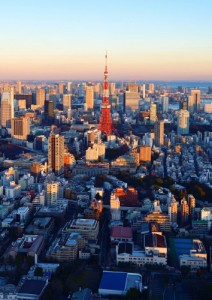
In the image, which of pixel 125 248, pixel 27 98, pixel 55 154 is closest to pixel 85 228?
pixel 125 248

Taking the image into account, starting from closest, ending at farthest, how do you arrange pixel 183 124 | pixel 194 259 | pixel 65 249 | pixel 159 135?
pixel 194 259, pixel 65 249, pixel 159 135, pixel 183 124

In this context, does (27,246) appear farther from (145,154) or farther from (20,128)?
(20,128)

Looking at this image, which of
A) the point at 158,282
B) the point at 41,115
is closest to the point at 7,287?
the point at 158,282

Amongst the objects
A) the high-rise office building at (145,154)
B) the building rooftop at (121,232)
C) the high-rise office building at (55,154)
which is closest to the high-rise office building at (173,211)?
the building rooftop at (121,232)

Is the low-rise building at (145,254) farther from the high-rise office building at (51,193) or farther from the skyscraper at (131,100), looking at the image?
the skyscraper at (131,100)

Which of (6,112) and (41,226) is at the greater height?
(6,112)

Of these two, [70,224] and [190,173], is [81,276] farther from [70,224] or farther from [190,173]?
[190,173]

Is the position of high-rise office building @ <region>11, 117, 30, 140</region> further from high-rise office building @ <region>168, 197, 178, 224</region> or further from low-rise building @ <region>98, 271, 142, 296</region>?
low-rise building @ <region>98, 271, 142, 296</region>

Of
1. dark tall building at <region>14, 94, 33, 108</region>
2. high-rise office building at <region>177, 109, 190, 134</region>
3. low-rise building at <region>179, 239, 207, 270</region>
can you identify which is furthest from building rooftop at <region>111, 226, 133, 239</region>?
dark tall building at <region>14, 94, 33, 108</region>
